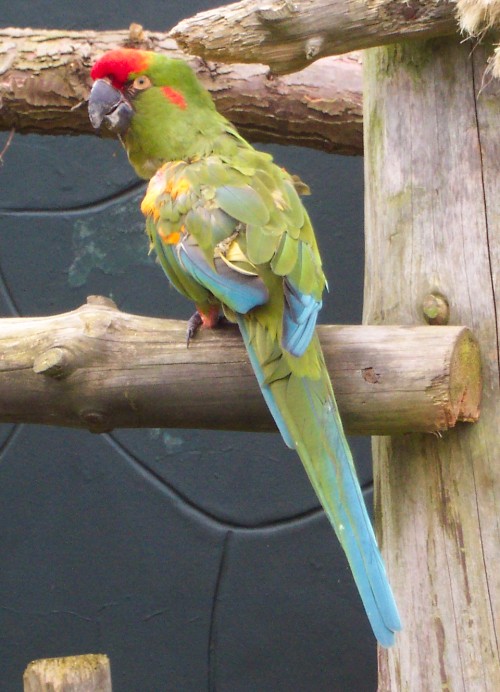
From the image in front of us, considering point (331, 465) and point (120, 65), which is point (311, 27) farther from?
point (331, 465)

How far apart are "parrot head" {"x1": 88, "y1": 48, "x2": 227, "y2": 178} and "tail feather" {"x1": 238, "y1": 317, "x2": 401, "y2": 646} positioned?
0.44m

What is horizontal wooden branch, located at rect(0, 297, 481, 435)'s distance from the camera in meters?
1.10

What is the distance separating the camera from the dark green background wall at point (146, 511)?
2281 millimetres

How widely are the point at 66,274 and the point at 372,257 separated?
4.05 feet

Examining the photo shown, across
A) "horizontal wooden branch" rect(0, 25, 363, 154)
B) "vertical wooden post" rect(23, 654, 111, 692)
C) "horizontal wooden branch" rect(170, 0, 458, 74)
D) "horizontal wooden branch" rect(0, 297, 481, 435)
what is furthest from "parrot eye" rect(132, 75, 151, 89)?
"vertical wooden post" rect(23, 654, 111, 692)

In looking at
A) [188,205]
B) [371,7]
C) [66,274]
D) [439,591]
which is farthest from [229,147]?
[66,274]

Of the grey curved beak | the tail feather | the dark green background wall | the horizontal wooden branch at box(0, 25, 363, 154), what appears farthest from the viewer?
the dark green background wall

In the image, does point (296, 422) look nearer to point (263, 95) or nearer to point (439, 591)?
point (439, 591)

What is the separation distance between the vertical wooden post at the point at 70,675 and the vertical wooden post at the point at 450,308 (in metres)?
0.36

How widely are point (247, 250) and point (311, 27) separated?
0.92 ft

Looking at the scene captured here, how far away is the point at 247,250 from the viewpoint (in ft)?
3.92

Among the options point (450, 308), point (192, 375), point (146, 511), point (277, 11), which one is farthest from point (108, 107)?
point (146, 511)

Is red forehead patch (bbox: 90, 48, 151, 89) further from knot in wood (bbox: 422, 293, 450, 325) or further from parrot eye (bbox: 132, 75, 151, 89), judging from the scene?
knot in wood (bbox: 422, 293, 450, 325)

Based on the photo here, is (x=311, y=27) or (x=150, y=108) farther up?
(x=311, y=27)
